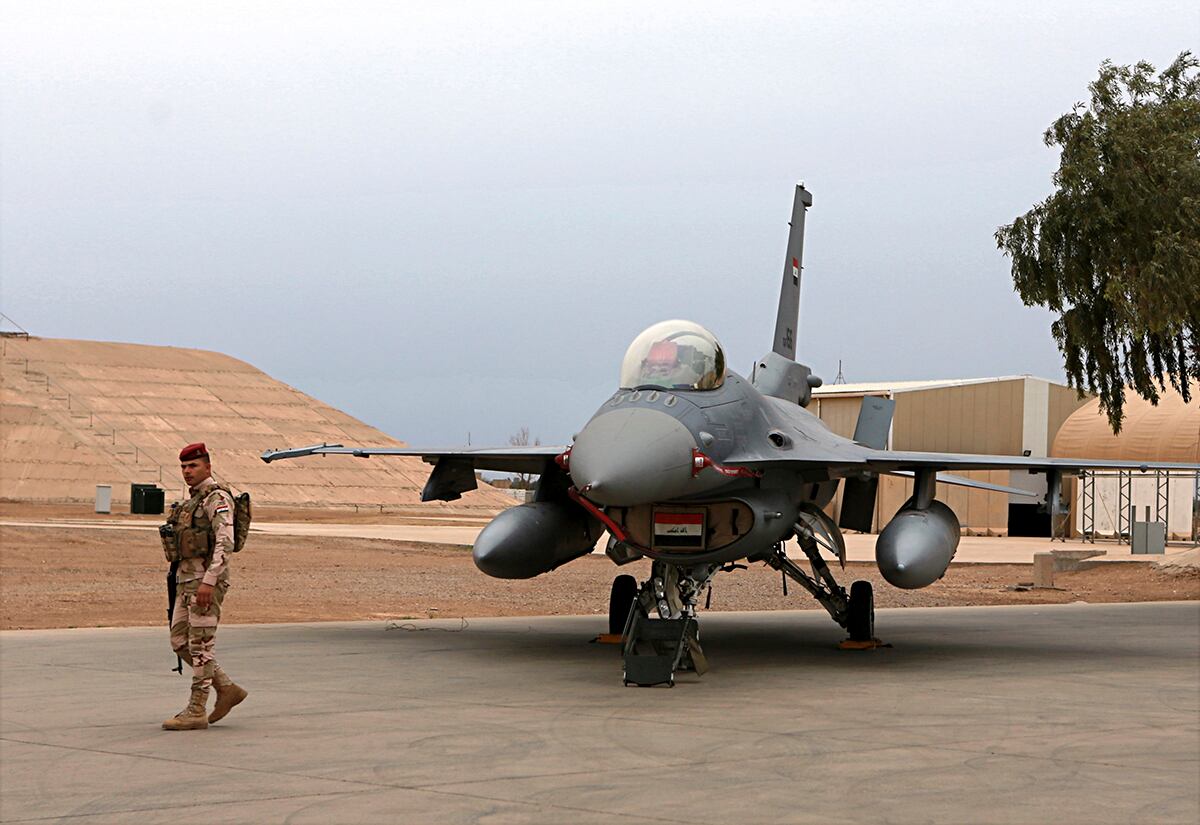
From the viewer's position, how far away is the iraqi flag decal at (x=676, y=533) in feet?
44.3

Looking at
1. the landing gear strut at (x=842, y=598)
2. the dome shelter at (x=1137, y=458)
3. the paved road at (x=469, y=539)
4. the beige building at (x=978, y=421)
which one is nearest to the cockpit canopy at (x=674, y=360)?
the landing gear strut at (x=842, y=598)

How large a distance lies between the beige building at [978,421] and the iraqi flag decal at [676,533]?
45130mm

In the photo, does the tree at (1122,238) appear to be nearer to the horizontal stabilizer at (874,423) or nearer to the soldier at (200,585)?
the horizontal stabilizer at (874,423)

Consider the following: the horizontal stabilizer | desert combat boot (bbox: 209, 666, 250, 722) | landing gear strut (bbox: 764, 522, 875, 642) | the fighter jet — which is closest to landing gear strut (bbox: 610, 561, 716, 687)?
the fighter jet

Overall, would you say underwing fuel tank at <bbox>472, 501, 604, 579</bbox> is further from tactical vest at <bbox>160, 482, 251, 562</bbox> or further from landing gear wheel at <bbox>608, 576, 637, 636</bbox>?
tactical vest at <bbox>160, 482, 251, 562</bbox>

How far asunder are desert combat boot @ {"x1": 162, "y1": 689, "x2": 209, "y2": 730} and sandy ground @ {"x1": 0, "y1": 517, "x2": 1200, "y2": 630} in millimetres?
8606

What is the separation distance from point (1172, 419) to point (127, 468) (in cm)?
5459

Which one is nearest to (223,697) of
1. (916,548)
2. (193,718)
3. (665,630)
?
(193,718)

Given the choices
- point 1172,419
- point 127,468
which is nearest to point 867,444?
point 1172,419

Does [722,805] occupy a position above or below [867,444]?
below

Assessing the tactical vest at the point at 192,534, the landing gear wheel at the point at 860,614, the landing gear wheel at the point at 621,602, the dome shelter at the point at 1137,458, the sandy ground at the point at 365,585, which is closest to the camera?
the tactical vest at the point at 192,534

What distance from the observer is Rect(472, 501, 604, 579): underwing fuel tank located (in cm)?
1480

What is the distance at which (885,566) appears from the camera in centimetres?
1383

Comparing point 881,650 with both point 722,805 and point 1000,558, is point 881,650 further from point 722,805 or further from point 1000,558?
point 1000,558
